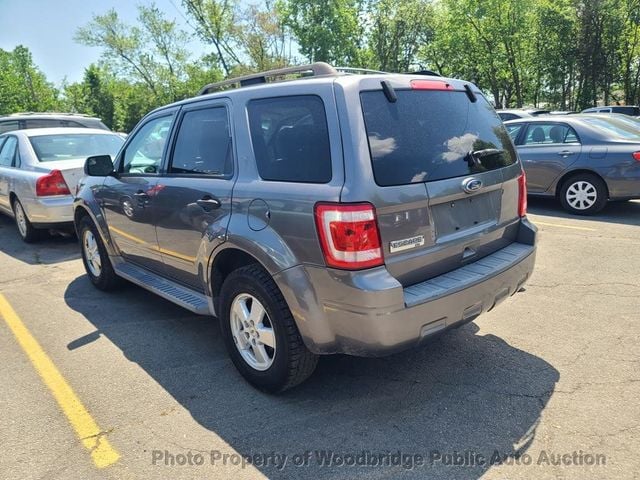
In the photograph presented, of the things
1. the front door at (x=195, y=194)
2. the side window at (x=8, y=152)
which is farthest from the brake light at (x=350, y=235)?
the side window at (x=8, y=152)

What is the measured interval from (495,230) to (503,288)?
1.32ft

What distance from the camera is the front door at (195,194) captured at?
3.25 m

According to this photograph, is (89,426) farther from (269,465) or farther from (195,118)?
(195,118)

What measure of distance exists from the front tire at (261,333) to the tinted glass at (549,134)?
7.01 metres

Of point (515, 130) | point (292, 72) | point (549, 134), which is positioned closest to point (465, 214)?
point (292, 72)

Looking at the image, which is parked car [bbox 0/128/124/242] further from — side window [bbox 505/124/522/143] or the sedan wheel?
the sedan wheel

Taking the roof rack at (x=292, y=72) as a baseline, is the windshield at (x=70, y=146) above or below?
below

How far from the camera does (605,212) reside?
794 cm

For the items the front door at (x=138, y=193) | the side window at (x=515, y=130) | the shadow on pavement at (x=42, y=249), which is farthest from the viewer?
the side window at (x=515, y=130)

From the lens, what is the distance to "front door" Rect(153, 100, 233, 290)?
10.7 feet

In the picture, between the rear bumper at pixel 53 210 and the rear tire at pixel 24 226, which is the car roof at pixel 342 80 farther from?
the rear tire at pixel 24 226

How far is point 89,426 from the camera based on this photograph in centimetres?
291

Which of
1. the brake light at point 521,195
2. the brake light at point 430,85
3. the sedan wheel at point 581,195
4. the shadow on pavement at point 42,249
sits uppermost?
the brake light at point 430,85

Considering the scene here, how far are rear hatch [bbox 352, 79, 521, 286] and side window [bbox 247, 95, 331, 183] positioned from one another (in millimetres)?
268
